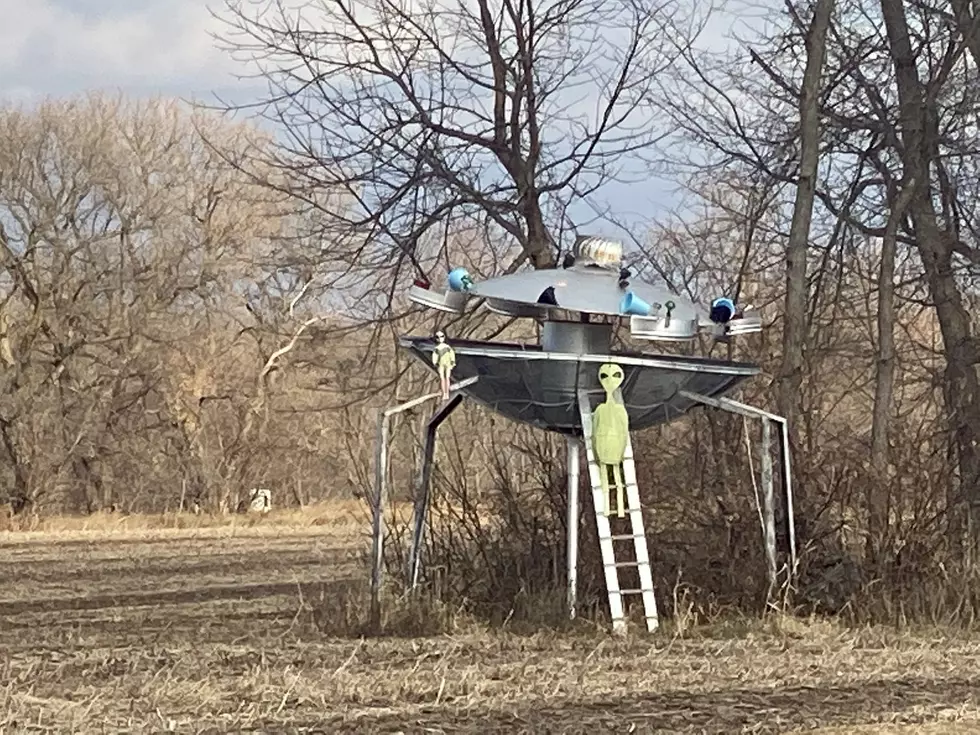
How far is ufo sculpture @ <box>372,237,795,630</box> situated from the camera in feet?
41.0

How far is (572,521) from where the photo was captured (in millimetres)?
13000

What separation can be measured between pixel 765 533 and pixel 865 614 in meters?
1.09

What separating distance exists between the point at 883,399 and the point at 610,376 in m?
3.94

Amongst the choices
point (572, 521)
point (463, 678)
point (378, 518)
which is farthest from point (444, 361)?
point (463, 678)

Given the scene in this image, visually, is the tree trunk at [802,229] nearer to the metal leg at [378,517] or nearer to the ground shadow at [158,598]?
the metal leg at [378,517]

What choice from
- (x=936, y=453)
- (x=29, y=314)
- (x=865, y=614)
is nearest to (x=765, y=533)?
(x=865, y=614)

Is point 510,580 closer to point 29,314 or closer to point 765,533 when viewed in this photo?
point 765,533

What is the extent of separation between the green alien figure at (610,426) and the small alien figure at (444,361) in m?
1.26

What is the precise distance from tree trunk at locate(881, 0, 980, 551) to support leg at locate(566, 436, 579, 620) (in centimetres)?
442

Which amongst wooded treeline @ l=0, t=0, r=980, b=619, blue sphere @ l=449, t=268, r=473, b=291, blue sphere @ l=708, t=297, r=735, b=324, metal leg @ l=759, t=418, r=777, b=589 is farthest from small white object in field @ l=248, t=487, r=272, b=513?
blue sphere @ l=708, t=297, r=735, b=324

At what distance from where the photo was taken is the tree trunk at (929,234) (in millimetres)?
16109

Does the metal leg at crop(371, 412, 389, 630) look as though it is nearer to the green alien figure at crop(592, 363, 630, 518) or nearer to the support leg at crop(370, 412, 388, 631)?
the support leg at crop(370, 412, 388, 631)

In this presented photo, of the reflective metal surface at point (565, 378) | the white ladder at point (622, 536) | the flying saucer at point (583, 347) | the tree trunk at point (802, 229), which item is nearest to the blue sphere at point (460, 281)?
the flying saucer at point (583, 347)

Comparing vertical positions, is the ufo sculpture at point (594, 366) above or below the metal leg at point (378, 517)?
above
